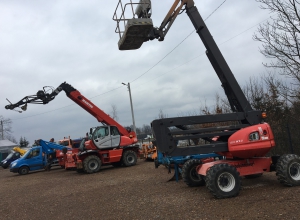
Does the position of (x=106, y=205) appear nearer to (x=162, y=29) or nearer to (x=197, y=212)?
(x=197, y=212)

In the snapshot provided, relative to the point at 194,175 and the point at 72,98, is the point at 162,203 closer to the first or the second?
the point at 194,175

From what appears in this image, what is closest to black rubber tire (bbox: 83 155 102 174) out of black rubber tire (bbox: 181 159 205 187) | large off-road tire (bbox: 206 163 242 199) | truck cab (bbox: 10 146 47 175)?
truck cab (bbox: 10 146 47 175)

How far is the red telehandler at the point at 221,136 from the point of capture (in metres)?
8.00

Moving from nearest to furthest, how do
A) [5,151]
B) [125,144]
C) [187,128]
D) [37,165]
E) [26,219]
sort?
[26,219], [187,128], [125,144], [37,165], [5,151]

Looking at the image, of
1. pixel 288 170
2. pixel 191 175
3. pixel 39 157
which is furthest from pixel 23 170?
pixel 288 170

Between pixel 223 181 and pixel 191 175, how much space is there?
210 cm

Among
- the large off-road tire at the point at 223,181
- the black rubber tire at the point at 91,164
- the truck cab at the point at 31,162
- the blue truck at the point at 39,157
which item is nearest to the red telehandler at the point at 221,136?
the large off-road tire at the point at 223,181

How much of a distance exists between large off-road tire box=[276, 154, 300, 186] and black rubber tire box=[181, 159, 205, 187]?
2.48 meters

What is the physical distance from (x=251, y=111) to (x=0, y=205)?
29.2ft

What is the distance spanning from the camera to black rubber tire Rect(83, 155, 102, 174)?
1842cm

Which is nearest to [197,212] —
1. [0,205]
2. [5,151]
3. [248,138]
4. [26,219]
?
[248,138]

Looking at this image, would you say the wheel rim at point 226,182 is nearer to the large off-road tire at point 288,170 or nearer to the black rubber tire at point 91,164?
the large off-road tire at point 288,170

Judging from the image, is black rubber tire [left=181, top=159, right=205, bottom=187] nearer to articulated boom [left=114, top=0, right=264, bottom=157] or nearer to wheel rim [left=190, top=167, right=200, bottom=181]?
wheel rim [left=190, top=167, right=200, bottom=181]

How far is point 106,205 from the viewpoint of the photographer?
8.61 m
